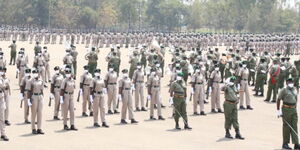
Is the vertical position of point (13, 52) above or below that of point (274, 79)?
above

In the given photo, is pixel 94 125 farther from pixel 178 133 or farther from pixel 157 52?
pixel 157 52

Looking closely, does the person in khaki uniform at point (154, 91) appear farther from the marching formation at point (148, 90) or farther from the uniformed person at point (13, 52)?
the uniformed person at point (13, 52)

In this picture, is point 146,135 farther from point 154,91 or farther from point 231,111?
point 154,91

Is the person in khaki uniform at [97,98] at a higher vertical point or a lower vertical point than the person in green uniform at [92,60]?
lower

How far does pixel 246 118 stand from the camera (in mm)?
20125

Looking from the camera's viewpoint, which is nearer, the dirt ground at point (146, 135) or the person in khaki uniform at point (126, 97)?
the dirt ground at point (146, 135)

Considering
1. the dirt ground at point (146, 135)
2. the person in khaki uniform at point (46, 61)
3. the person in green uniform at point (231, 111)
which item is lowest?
the dirt ground at point (146, 135)

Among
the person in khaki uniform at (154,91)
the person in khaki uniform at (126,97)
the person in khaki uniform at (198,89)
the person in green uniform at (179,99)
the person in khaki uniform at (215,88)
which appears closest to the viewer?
the person in green uniform at (179,99)

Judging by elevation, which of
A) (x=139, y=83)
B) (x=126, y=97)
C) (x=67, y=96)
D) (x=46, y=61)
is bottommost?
(x=126, y=97)

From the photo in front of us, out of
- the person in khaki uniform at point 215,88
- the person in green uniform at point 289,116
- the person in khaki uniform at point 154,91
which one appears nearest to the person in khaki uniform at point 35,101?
the person in khaki uniform at point 154,91

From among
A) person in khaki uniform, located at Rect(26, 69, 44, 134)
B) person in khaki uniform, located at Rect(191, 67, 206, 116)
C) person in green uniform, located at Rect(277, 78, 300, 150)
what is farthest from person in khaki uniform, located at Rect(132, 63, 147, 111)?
person in green uniform, located at Rect(277, 78, 300, 150)

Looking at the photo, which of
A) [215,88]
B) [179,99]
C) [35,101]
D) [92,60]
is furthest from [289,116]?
[92,60]

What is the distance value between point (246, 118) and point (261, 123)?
3.04 feet

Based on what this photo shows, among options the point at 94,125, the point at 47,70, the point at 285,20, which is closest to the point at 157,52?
the point at 47,70
